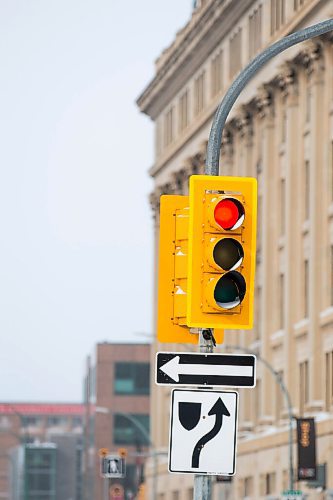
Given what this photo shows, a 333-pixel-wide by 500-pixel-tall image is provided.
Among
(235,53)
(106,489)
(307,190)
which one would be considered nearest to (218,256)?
(307,190)

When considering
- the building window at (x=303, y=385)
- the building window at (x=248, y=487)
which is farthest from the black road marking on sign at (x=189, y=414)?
the building window at (x=248, y=487)

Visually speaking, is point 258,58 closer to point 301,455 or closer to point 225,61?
point 301,455

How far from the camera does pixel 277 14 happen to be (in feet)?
253

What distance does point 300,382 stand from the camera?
232 ft

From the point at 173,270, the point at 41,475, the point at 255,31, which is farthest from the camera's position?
the point at 41,475

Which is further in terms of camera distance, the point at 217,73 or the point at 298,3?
the point at 217,73

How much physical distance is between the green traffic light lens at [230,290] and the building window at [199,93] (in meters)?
82.7

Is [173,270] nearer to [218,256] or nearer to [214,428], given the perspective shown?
[218,256]

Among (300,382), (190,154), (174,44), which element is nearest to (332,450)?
(300,382)

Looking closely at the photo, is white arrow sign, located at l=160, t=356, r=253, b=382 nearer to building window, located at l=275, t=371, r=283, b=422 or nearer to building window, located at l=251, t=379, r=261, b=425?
building window, located at l=275, t=371, r=283, b=422

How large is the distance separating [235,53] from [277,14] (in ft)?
34.3

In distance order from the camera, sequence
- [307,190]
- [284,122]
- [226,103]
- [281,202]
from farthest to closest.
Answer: [284,122], [281,202], [307,190], [226,103]

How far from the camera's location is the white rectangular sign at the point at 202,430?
47.6 ft

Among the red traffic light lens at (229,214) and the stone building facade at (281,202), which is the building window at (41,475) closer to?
the stone building facade at (281,202)
